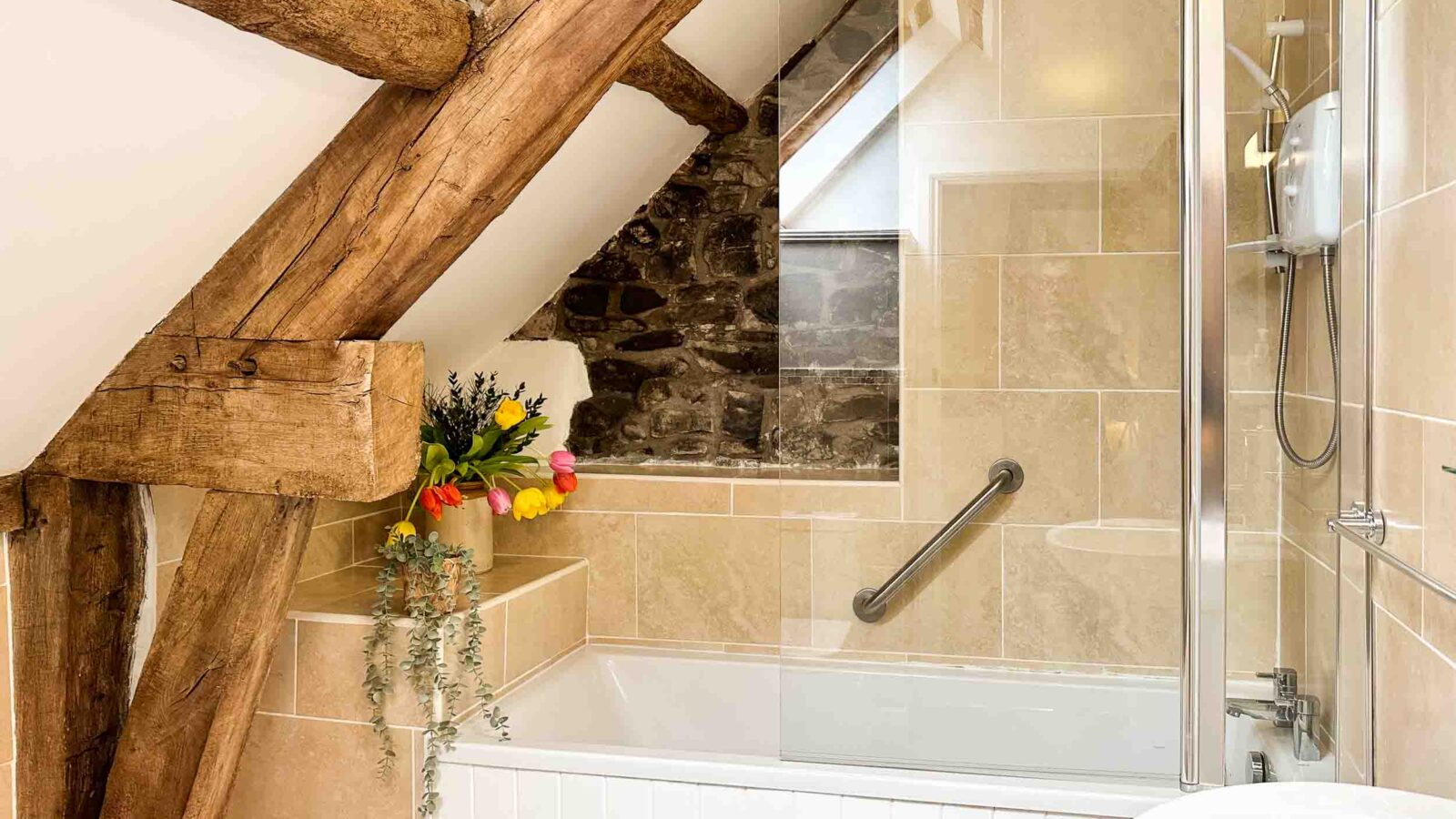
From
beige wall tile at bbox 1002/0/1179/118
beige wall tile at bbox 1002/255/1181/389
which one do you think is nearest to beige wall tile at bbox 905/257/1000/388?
beige wall tile at bbox 1002/255/1181/389

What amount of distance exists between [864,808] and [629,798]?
48 centimetres

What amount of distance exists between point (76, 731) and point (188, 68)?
1212mm

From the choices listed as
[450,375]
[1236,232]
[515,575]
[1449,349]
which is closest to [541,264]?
[450,375]

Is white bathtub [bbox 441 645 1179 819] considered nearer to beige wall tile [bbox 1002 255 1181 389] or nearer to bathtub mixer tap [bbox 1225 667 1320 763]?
bathtub mixer tap [bbox 1225 667 1320 763]

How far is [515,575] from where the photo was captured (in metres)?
2.77

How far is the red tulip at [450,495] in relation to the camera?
95.9 inches

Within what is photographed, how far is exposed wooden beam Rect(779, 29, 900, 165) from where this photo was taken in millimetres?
1894

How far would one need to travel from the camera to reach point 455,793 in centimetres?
219

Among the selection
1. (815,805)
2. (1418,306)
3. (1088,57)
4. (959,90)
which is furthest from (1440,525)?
(815,805)

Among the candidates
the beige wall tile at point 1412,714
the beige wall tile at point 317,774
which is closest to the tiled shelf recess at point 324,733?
the beige wall tile at point 317,774

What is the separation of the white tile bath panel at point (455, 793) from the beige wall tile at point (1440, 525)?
1.75m

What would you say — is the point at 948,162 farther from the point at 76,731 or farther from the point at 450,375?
the point at 76,731

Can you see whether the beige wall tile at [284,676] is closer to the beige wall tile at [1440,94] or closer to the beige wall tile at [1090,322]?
the beige wall tile at [1090,322]

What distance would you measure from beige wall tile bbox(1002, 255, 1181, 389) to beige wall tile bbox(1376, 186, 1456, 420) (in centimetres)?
30
